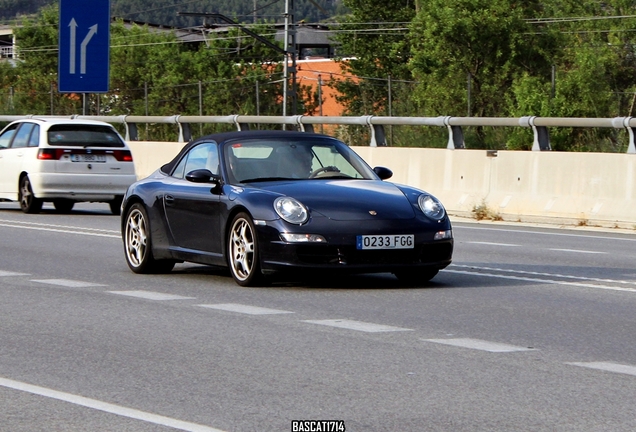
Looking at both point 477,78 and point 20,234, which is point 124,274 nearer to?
point 20,234

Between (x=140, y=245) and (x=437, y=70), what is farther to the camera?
(x=437, y=70)

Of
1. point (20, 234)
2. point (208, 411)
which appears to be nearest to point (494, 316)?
point (208, 411)

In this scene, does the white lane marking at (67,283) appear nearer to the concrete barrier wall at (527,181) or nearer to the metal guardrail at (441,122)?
the concrete barrier wall at (527,181)

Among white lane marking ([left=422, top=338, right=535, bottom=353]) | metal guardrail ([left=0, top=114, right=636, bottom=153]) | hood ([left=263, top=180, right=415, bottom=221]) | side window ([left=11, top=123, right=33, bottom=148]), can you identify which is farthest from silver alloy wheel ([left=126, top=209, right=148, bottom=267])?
side window ([left=11, top=123, right=33, bottom=148])

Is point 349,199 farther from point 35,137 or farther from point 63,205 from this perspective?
point 63,205

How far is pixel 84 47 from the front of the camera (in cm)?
3288

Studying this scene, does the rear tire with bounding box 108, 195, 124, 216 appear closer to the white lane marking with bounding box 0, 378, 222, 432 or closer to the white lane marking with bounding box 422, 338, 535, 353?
the white lane marking with bounding box 422, 338, 535, 353

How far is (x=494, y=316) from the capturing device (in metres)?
9.84

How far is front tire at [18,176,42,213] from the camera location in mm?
22312

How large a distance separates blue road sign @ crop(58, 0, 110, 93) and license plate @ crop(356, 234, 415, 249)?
22374 millimetres

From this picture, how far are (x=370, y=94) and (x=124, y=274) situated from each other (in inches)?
1978

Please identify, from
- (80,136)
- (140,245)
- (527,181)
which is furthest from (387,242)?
(80,136)

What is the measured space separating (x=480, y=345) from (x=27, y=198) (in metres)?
15.2

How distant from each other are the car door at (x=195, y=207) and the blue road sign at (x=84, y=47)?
20.5 metres
